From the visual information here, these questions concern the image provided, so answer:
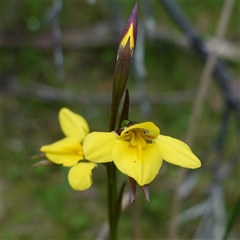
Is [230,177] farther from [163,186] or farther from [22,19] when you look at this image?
[22,19]

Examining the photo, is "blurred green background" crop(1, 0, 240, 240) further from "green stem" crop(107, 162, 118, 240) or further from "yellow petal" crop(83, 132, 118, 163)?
"yellow petal" crop(83, 132, 118, 163)

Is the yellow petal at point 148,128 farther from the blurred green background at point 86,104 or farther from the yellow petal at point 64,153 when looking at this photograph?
the blurred green background at point 86,104

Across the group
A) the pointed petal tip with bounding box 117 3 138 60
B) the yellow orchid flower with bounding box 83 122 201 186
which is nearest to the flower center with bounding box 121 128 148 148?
the yellow orchid flower with bounding box 83 122 201 186

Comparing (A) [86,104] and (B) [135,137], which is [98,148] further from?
(A) [86,104]

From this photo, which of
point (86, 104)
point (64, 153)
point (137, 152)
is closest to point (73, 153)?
point (64, 153)

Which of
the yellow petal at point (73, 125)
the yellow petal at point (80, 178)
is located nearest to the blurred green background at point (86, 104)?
the yellow petal at point (73, 125)

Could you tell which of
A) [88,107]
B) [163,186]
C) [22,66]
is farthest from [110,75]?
[163,186]
